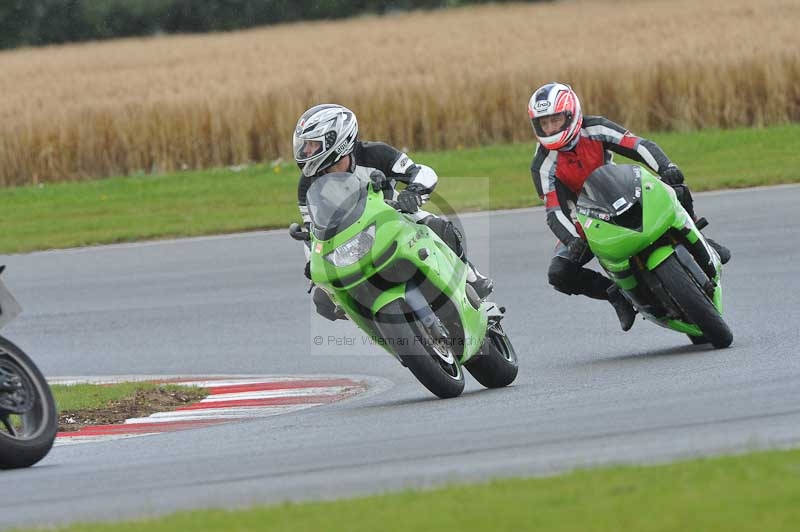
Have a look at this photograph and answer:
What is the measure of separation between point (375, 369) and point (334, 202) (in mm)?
3248

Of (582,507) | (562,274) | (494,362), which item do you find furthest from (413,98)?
(582,507)

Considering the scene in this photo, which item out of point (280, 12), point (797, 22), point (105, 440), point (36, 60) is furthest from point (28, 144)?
point (280, 12)

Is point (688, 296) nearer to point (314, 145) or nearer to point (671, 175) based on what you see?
point (671, 175)

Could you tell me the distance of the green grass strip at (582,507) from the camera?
482cm

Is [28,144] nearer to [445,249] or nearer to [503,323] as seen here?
[503,323]

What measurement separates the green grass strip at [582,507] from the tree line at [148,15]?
54.2 metres

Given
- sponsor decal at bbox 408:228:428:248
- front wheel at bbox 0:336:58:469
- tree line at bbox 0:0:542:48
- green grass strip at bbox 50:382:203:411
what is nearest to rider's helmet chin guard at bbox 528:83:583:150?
sponsor decal at bbox 408:228:428:248

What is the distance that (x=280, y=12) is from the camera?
60312 millimetres

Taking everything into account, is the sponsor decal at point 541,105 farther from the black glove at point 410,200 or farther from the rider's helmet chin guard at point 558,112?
the black glove at point 410,200

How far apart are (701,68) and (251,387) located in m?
15.1

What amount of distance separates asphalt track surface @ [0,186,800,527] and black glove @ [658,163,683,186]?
1043 mm

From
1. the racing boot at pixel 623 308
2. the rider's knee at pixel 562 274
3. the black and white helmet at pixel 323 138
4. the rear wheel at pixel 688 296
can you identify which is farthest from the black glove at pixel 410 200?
the racing boot at pixel 623 308

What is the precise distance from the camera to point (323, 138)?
29.4 feet

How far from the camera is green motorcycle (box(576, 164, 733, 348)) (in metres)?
9.35
